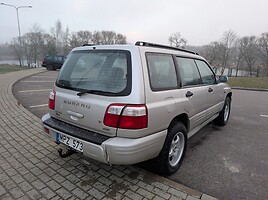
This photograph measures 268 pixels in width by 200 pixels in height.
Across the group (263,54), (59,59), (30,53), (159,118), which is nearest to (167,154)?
(159,118)

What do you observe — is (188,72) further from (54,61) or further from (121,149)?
(54,61)

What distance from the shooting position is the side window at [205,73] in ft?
12.1

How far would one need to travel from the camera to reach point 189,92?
2.95 m

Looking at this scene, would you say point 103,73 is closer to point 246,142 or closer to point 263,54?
point 246,142

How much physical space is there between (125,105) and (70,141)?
0.92 meters

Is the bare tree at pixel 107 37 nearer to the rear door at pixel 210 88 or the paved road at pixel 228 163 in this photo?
the rear door at pixel 210 88

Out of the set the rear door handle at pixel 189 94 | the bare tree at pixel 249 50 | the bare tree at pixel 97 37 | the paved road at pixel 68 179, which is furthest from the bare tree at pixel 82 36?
the rear door handle at pixel 189 94

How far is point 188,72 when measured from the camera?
10.4 ft

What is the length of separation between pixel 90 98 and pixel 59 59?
21.2 metres

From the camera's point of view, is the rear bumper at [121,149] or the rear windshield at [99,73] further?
the rear windshield at [99,73]

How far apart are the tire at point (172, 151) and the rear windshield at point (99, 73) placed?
3.17ft

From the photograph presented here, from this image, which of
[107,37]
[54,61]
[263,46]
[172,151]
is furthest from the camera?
[107,37]

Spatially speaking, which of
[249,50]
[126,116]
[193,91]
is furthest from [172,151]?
[249,50]

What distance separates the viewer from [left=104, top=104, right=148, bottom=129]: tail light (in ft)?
6.70
